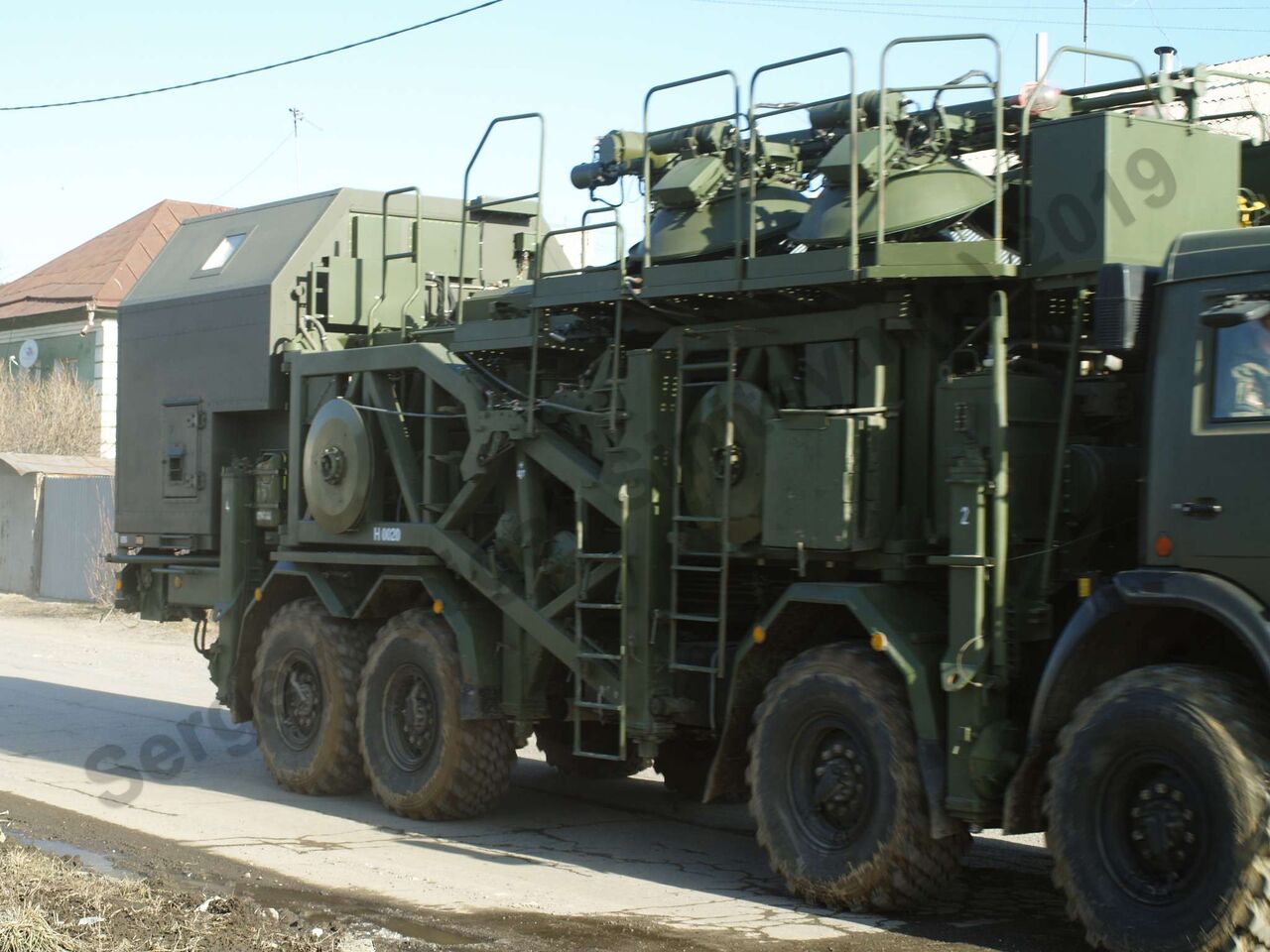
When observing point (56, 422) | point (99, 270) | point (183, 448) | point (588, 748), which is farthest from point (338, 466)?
point (99, 270)

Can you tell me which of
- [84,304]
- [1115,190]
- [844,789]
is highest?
[84,304]

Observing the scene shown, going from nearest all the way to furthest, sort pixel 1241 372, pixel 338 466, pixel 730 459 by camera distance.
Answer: pixel 1241 372, pixel 730 459, pixel 338 466

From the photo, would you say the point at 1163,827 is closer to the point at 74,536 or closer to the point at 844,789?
the point at 844,789

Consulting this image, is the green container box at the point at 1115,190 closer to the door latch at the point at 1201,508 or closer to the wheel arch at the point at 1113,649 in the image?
the door latch at the point at 1201,508

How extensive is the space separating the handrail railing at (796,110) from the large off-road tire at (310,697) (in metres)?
4.53

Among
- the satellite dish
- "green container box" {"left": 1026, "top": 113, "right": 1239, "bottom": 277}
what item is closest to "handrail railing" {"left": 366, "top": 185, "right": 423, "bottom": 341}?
"green container box" {"left": 1026, "top": 113, "right": 1239, "bottom": 277}

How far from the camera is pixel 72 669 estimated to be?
65.2ft

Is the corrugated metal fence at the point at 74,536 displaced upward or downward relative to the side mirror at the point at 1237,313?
downward

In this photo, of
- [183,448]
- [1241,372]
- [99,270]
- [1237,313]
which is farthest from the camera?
[99,270]

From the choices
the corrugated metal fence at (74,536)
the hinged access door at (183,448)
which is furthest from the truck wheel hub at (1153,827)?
the corrugated metal fence at (74,536)

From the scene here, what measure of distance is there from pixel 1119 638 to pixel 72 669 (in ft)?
50.6

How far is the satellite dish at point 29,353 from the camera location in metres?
40.8

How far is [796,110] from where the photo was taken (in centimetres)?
923

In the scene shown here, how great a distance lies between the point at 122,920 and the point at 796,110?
5398 mm
